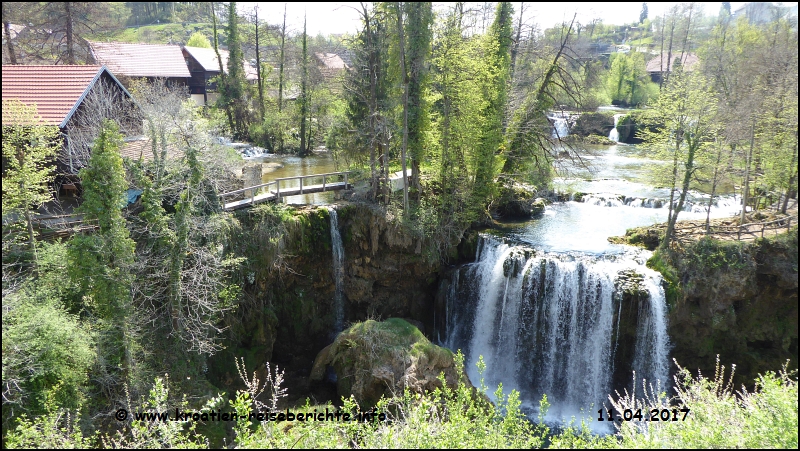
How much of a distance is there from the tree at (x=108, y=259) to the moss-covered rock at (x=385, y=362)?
6.35m

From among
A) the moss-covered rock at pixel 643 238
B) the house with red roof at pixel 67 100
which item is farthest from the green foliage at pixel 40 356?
the moss-covered rock at pixel 643 238

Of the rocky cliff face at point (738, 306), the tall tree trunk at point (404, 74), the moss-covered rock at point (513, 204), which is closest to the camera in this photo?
the rocky cliff face at point (738, 306)

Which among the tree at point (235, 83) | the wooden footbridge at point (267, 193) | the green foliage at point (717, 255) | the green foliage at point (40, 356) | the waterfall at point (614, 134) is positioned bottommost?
the green foliage at point (40, 356)

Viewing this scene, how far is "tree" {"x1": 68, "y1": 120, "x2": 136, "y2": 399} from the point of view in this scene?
11680 millimetres

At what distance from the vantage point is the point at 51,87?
1596 cm

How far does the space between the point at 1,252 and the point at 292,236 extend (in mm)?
8562

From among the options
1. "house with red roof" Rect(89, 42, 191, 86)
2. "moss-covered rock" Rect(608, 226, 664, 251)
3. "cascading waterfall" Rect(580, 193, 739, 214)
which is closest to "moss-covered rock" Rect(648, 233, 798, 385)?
"moss-covered rock" Rect(608, 226, 664, 251)

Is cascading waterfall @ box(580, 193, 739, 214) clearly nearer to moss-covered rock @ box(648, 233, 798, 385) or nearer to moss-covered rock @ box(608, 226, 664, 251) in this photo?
moss-covered rock @ box(608, 226, 664, 251)

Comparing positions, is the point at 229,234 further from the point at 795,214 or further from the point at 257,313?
the point at 795,214

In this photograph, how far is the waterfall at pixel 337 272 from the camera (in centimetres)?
1919

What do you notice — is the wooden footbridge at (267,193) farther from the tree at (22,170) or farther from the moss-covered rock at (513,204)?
the moss-covered rock at (513,204)

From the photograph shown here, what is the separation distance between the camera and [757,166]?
22.1 m

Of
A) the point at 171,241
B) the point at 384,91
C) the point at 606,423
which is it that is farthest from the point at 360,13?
the point at 606,423

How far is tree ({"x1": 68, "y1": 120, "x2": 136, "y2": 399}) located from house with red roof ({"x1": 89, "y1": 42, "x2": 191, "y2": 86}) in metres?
17.0
